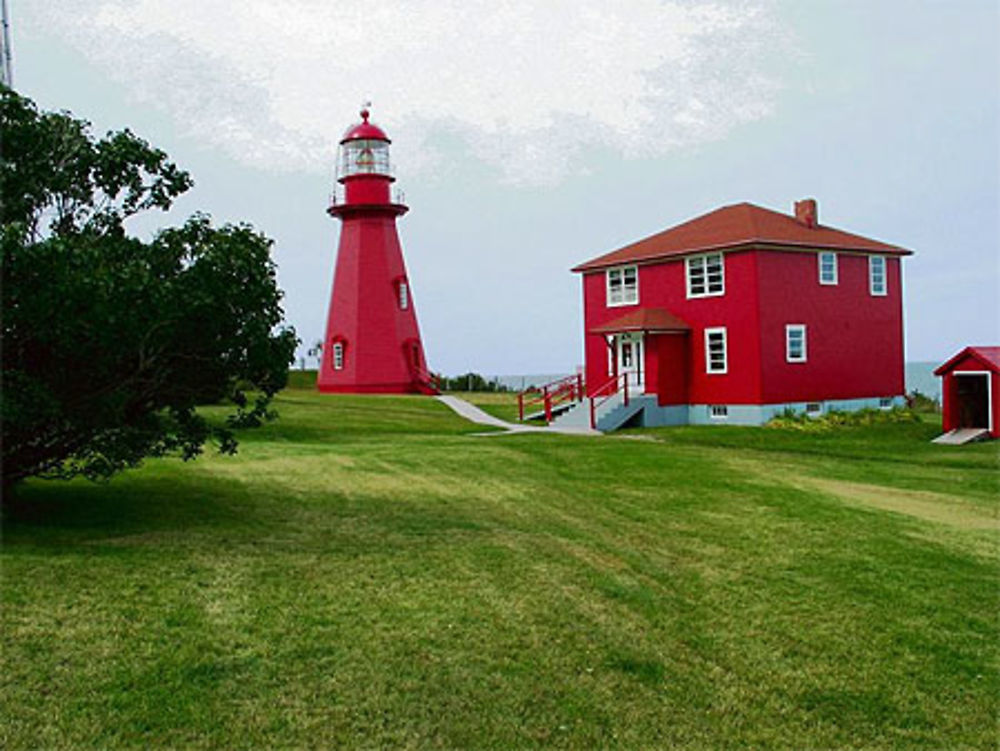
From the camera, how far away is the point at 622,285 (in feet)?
107

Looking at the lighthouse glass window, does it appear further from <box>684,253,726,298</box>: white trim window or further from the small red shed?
the small red shed

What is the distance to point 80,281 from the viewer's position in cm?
898

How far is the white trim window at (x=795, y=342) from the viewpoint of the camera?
2944 cm

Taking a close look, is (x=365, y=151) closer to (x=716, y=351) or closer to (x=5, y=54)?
(x=716, y=351)

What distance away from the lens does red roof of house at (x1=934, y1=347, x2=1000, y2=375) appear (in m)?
25.4

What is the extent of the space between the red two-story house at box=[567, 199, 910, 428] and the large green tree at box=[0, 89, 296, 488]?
20.1 metres

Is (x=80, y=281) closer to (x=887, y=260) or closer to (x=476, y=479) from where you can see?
(x=476, y=479)

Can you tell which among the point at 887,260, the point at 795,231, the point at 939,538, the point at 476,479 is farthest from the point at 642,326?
the point at 939,538

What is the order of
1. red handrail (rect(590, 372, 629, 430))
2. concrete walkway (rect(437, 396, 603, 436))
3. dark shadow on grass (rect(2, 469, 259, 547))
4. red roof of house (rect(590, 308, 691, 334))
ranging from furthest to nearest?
red roof of house (rect(590, 308, 691, 334))
red handrail (rect(590, 372, 629, 430))
concrete walkway (rect(437, 396, 603, 436))
dark shadow on grass (rect(2, 469, 259, 547))

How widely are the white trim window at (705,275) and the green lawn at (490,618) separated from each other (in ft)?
52.1

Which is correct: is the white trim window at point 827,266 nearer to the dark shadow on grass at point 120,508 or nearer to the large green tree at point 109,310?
the dark shadow on grass at point 120,508

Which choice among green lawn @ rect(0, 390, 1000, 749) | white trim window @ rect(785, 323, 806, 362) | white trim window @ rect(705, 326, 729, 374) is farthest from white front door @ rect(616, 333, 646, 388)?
green lawn @ rect(0, 390, 1000, 749)

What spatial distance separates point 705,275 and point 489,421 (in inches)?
327

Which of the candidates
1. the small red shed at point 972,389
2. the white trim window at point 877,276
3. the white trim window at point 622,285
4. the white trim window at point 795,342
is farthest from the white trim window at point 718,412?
the white trim window at point 877,276
